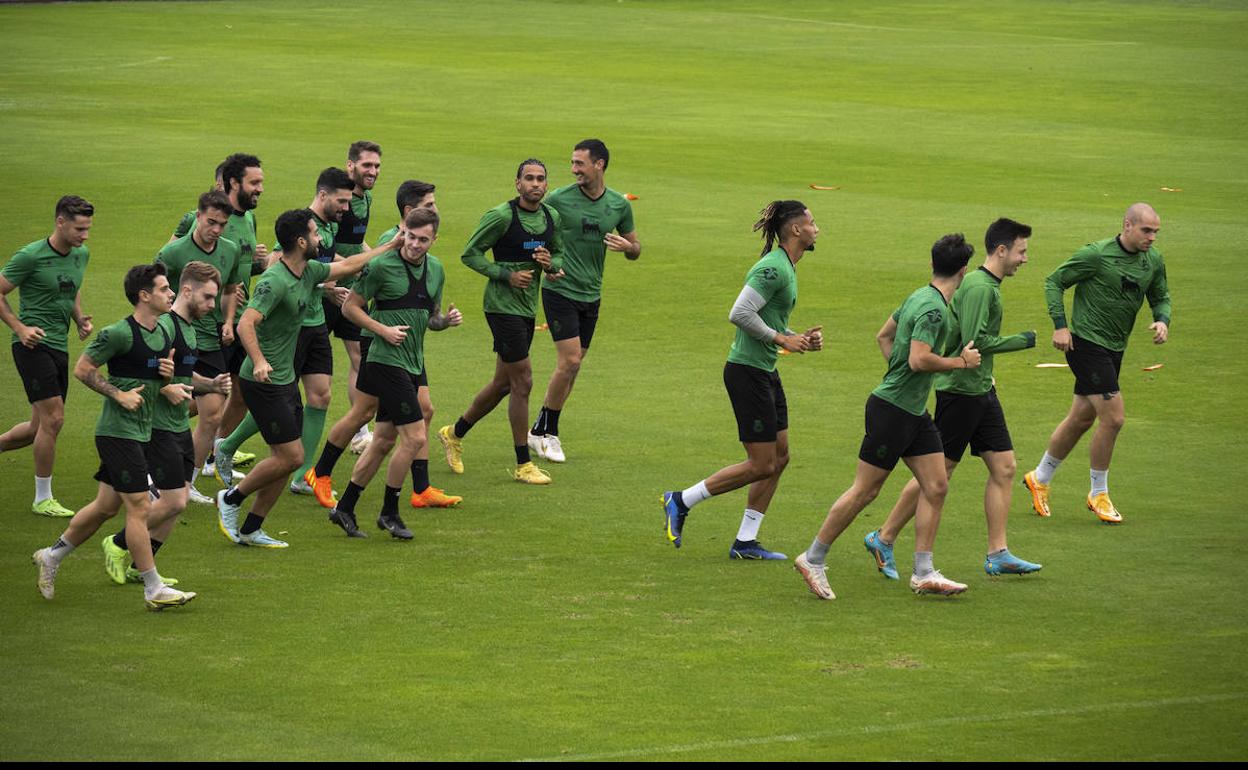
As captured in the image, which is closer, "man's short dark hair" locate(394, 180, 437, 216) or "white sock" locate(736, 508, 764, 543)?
"white sock" locate(736, 508, 764, 543)

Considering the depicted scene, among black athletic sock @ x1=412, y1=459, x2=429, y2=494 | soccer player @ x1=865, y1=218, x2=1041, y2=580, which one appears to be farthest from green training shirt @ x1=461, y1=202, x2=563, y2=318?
soccer player @ x1=865, y1=218, x2=1041, y2=580

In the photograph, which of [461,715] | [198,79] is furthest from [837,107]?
[461,715]

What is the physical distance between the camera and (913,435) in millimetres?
10930

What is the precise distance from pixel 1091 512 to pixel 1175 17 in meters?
42.7

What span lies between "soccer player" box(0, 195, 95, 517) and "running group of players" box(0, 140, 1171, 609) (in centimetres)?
2

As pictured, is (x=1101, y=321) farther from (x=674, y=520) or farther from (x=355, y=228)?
(x=355, y=228)

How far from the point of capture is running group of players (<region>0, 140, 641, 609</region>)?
422 inches

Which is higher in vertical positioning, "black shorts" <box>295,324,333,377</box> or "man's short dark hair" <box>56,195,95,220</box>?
"man's short dark hair" <box>56,195,95,220</box>

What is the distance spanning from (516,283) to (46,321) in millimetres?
3503

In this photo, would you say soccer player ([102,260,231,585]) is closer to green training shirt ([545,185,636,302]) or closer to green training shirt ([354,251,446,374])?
green training shirt ([354,251,446,374])

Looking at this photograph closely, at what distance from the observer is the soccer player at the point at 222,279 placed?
12695mm

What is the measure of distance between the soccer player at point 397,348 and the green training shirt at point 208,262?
109 cm

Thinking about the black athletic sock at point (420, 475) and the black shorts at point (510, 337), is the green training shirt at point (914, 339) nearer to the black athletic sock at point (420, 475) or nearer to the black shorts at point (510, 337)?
the black athletic sock at point (420, 475)

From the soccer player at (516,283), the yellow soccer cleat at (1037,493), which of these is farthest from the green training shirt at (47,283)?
the yellow soccer cleat at (1037,493)
